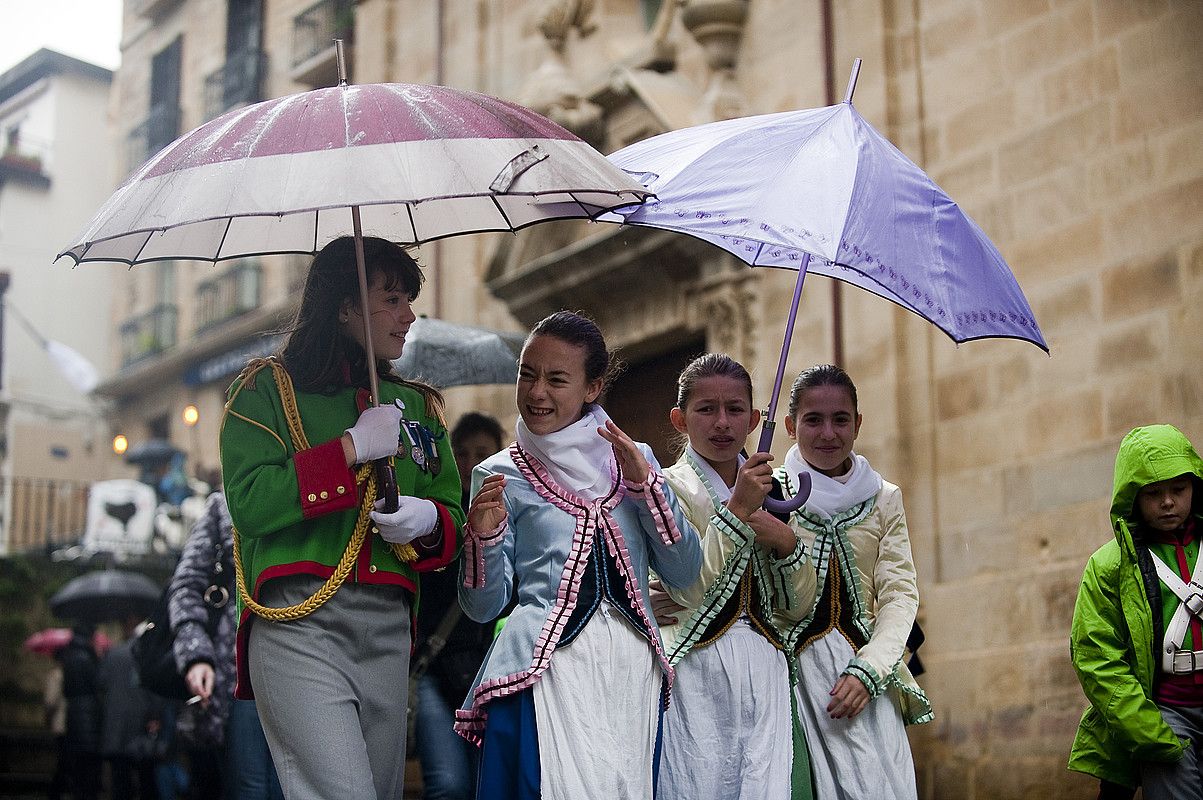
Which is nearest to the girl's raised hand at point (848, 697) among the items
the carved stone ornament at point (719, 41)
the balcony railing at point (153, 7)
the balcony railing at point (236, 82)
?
the carved stone ornament at point (719, 41)

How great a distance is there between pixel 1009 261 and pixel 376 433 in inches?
242

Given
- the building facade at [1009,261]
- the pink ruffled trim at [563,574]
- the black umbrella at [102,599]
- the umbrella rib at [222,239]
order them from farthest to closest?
1. the black umbrella at [102,599]
2. the building facade at [1009,261]
3. the umbrella rib at [222,239]
4. the pink ruffled trim at [563,574]

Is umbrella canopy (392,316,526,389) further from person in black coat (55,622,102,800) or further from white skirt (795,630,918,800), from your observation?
person in black coat (55,622,102,800)

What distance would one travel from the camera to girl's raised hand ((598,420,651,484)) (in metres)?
4.85

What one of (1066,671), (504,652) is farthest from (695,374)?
(1066,671)

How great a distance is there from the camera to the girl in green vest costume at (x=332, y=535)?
14.8ft

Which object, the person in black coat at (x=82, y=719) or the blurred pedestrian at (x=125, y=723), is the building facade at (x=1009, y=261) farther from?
the person in black coat at (x=82, y=719)

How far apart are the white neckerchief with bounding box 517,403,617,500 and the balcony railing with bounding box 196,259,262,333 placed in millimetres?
24053

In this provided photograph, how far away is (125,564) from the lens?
2395 cm

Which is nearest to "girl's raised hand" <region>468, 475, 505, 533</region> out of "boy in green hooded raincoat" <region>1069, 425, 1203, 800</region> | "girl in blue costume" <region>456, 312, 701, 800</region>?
"girl in blue costume" <region>456, 312, 701, 800</region>

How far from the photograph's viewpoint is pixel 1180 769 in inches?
237

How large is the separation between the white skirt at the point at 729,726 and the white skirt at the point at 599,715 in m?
0.48

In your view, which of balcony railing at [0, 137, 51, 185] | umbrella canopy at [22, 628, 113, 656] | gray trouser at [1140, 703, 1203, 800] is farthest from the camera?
balcony railing at [0, 137, 51, 185]

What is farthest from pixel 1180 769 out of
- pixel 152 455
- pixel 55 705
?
pixel 152 455
